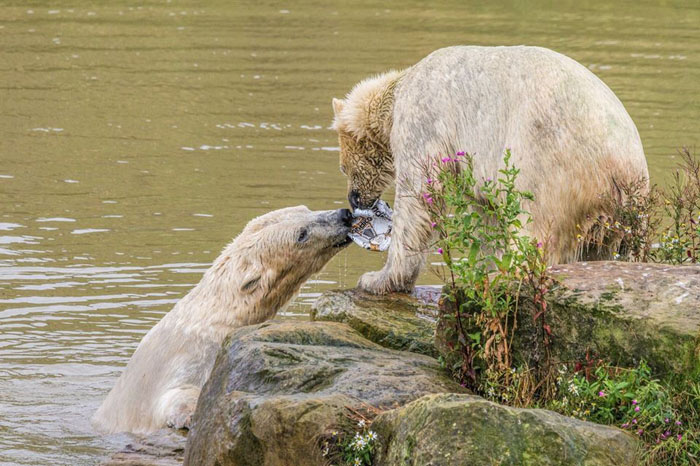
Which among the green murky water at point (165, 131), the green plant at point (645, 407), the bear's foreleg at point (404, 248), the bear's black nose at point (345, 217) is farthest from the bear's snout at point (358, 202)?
the green plant at point (645, 407)

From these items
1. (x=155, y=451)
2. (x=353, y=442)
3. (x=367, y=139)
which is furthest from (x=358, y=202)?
(x=353, y=442)

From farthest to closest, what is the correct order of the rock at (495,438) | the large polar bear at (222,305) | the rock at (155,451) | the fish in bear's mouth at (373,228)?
the fish in bear's mouth at (373,228) < the large polar bear at (222,305) < the rock at (155,451) < the rock at (495,438)

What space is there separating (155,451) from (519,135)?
241cm

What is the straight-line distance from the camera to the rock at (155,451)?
6133mm

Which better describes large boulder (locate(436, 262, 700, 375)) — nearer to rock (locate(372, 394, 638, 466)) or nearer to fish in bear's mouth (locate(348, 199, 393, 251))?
rock (locate(372, 394, 638, 466))

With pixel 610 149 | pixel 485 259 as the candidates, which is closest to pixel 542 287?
pixel 485 259

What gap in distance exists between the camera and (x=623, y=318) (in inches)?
185

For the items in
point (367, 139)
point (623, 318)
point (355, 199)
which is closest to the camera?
point (623, 318)

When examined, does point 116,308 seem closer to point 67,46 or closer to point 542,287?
point 542,287

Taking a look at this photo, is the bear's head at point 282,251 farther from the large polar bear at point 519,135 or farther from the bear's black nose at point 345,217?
the large polar bear at point 519,135

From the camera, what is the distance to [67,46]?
1911 centimetres

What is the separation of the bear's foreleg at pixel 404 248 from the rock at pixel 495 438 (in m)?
1.90

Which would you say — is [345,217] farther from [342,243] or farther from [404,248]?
[404,248]

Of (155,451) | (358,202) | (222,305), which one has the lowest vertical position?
(155,451)
